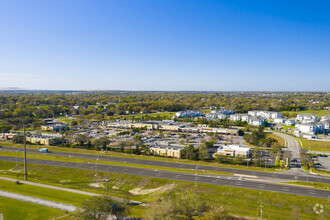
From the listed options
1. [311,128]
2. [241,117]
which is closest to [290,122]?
[311,128]

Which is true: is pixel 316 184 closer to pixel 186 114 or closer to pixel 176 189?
pixel 176 189

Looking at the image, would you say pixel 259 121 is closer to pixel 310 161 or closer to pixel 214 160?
pixel 310 161

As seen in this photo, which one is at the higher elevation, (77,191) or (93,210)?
(93,210)

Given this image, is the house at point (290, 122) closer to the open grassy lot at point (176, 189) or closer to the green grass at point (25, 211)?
the open grassy lot at point (176, 189)

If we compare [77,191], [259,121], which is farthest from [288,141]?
[77,191]

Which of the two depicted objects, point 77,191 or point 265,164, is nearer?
point 77,191

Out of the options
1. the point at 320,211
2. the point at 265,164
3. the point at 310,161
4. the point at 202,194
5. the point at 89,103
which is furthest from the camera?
the point at 89,103

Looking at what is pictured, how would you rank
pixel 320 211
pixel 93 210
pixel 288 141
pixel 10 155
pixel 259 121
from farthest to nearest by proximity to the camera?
pixel 259 121, pixel 288 141, pixel 10 155, pixel 320 211, pixel 93 210
